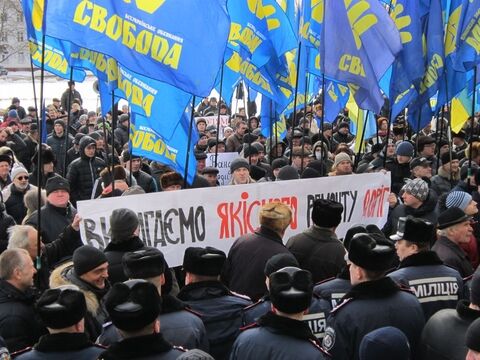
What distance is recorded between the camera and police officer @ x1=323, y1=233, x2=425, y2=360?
4.20m

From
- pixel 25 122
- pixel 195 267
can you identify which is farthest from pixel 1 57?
pixel 195 267

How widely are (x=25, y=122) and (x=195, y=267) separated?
41.0 feet

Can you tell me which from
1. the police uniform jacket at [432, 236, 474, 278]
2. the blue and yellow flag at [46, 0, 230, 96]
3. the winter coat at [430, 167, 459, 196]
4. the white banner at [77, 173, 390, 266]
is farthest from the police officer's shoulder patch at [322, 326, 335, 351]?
the winter coat at [430, 167, 459, 196]

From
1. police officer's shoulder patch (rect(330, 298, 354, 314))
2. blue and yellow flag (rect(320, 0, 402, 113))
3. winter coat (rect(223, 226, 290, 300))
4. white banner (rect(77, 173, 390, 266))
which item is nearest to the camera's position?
police officer's shoulder patch (rect(330, 298, 354, 314))

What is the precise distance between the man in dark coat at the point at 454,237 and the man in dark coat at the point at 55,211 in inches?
130

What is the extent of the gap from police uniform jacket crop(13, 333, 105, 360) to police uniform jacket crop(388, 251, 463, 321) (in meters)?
1.99

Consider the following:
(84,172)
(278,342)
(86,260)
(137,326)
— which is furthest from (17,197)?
(278,342)

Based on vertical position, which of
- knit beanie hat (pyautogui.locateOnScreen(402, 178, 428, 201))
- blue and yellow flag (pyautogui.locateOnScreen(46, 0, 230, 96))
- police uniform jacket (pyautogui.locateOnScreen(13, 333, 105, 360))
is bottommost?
police uniform jacket (pyautogui.locateOnScreen(13, 333, 105, 360))

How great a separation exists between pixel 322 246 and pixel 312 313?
1.02 meters

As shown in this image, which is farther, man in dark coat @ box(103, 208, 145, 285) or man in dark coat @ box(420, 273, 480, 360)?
man in dark coat @ box(103, 208, 145, 285)

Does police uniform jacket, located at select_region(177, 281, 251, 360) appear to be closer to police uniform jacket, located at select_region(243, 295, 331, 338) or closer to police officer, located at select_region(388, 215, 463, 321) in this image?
police uniform jacket, located at select_region(243, 295, 331, 338)

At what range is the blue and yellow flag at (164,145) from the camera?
291 inches

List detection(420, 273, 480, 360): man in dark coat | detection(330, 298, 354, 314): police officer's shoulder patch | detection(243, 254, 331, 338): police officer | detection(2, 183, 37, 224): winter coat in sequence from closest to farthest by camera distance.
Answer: detection(420, 273, 480, 360): man in dark coat → detection(330, 298, 354, 314): police officer's shoulder patch → detection(243, 254, 331, 338): police officer → detection(2, 183, 37, 224): winter coat

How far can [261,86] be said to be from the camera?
9.66m
